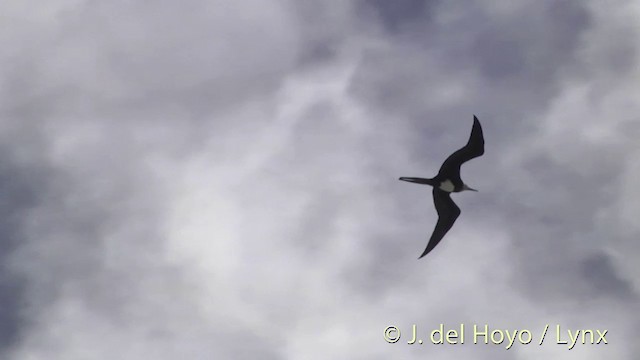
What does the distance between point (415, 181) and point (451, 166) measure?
2.47m

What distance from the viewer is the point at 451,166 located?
188 ft

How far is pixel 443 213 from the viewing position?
59.8 meters

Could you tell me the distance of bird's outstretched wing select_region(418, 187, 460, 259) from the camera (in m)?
59.4

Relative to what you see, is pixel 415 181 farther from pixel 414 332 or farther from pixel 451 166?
pixel 414 332

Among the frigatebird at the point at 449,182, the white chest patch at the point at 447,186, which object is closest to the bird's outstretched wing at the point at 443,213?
the frigatebird at the point at 449,182

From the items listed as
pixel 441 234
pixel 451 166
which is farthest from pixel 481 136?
pixel 441 234

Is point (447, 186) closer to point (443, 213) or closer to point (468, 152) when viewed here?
point (443, 213)

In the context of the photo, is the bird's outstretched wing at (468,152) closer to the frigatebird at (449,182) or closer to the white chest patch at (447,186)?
the frigatebird at (449,182)

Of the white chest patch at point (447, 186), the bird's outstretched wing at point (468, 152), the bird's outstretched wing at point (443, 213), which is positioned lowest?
the bird's outstretched wing at point (443, 213)

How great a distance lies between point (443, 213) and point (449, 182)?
96.0 inches

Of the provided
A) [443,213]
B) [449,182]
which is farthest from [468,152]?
Answer: [443,213]

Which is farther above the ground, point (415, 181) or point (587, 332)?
point (415, 181)

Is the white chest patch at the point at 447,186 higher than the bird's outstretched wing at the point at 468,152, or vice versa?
the bird's outstretched wing at the point at 468,152

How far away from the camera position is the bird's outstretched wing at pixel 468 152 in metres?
55.5
